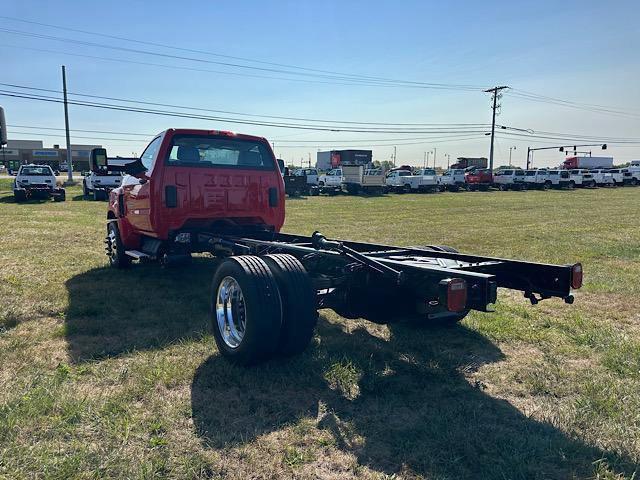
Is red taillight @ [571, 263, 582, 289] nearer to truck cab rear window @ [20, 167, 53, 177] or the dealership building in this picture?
truck cab rear window @ [20, 167, 53, 177]

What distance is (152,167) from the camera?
6004 millimetres

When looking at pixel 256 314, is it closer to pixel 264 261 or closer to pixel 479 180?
pixel 264 261

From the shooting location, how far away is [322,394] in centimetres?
347

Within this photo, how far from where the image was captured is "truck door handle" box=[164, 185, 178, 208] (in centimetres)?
594

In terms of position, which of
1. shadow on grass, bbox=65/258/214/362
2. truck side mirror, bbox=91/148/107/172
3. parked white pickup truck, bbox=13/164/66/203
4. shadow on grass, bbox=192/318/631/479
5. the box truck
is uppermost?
the box truck

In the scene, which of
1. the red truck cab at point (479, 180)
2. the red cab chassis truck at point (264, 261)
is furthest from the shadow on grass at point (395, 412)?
the red truck cab at point (479, 180)

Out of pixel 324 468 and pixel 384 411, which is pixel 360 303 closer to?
pixel 384 411

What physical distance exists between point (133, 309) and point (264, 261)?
242 cm

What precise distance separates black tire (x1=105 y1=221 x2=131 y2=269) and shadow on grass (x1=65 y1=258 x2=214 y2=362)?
14cm

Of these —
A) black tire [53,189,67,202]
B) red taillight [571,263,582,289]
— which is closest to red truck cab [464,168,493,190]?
black tire [53,189,67,202]

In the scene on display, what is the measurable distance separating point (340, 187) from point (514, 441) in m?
31.0

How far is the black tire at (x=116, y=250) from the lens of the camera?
24.3ft

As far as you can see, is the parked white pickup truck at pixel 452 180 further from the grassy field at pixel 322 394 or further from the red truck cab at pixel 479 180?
the grassy field at pixel 322 394

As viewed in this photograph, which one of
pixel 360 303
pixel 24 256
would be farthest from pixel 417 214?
pixel 360 303
